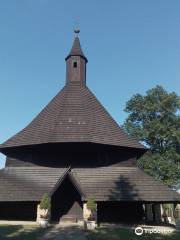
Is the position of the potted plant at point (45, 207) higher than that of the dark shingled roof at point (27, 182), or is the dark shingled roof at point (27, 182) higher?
the dark shingled roof at point (27, 182)

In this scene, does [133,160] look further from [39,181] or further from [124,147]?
[39,181]

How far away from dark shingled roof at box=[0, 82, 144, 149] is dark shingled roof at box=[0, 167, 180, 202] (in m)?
1.77

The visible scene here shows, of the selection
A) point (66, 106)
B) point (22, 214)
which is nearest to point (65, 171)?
point (22, 214)

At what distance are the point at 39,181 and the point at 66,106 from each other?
5.89 meters

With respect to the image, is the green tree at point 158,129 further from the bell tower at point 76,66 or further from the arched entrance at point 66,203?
the arched entrance at point 66,203

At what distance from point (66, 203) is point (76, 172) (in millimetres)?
1915

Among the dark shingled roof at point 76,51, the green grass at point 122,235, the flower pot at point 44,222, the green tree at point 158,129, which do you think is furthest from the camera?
the green tree at point 158,129

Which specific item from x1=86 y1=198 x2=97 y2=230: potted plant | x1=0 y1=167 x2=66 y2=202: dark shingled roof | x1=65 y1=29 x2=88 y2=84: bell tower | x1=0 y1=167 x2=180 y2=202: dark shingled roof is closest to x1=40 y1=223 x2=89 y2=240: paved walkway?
x1=86 y1=198 x2=97 y2=230: potted plant

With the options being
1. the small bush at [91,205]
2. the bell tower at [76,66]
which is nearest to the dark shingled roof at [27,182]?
the small bush at [91,205]

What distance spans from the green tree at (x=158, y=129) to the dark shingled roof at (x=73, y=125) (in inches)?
428

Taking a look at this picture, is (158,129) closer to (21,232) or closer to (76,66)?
(76,66)

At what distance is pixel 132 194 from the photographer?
18.4m

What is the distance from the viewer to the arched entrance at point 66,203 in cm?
1970

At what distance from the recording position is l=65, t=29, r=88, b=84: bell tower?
2636cm
